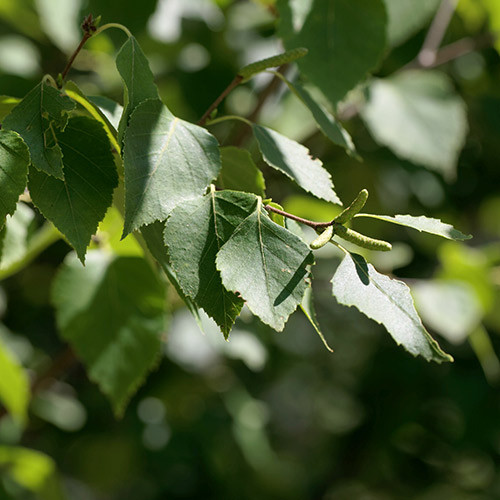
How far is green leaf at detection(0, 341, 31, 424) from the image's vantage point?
92 centimetres

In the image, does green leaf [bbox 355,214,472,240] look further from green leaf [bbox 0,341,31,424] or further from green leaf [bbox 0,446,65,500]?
green leaf [bbox 0,446,65,500]

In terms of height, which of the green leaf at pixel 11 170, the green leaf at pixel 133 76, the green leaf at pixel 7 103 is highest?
the green leaf at pixel 133 76

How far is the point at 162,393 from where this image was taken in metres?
1.54

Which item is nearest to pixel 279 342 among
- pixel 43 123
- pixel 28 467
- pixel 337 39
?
pixel 28 467

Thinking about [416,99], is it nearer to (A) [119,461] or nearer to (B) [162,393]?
(B) [162,393]

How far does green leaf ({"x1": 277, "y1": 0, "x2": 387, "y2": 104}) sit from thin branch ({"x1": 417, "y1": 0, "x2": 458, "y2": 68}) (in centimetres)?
45

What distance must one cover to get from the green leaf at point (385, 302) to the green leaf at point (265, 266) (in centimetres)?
2

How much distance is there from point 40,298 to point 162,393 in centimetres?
34

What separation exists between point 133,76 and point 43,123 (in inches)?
2.8

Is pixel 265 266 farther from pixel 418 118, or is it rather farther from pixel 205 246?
pixel 418 118

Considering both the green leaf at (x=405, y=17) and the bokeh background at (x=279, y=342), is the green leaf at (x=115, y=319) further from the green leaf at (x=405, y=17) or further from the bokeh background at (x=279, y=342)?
the green leaf at (x=405, y=17)

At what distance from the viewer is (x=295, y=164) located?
1.72ft

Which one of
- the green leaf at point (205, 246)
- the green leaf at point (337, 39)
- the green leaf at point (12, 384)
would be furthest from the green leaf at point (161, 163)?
the green leaf at point (12, 384)

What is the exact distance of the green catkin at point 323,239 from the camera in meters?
0.42
